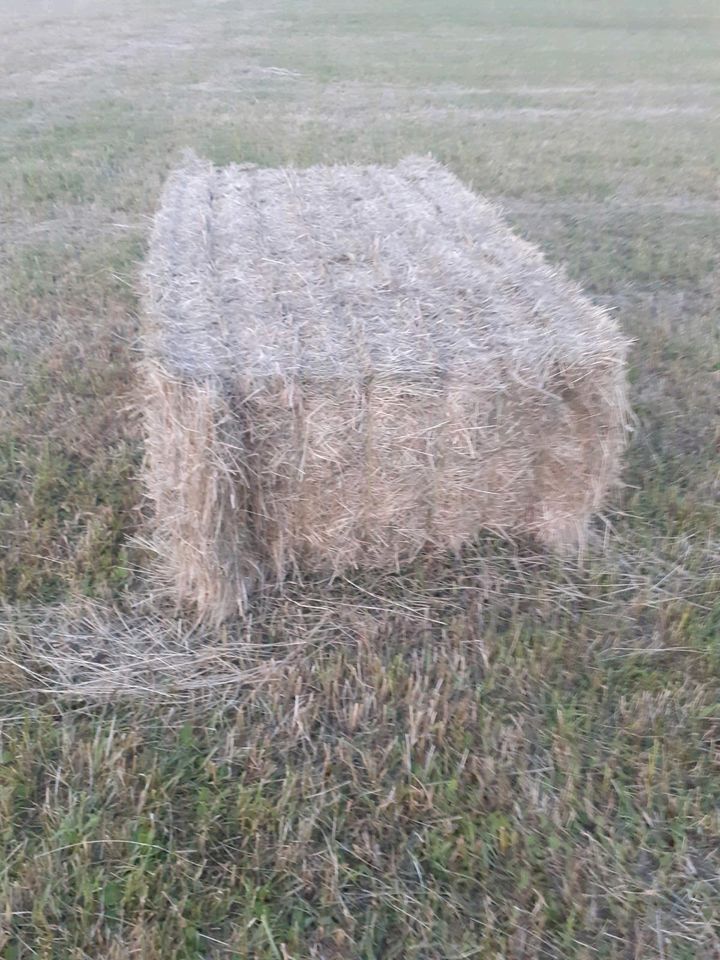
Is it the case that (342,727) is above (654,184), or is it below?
below

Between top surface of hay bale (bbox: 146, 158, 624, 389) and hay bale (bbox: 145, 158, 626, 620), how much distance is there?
0.01 m

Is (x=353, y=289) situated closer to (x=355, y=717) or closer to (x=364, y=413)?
(x=364, y=413)

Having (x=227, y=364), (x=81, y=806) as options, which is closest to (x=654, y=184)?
(x=227, y=364)

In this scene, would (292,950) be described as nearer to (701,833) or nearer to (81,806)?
(81,806)

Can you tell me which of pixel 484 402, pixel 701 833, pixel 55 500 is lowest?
pixel 701 833

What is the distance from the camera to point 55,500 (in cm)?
351

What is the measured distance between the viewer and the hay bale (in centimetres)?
289

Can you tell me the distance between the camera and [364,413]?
2934mm

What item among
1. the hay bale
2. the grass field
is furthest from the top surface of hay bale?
the grass field

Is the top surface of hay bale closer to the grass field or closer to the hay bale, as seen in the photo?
the hay bale

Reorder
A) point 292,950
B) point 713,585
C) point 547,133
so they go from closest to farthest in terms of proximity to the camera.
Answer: point 292,950 → point 713,585 → point 547,133

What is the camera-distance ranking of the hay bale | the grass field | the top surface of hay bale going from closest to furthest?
the grass field, the hay bale, the top surface of hay bale

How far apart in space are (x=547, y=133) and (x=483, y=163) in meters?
1.72

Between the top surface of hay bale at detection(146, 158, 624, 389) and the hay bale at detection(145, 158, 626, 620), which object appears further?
the top surface of hay bale at detection(146, 158, 624, 389)
